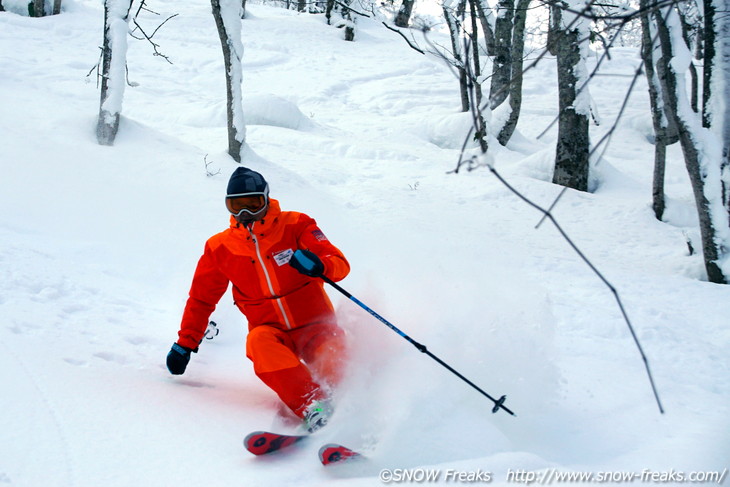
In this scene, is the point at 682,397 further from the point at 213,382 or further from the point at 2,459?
the point at 2,459

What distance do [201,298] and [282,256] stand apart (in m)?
0.66

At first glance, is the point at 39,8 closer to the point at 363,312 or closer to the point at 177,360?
the point at 177,360

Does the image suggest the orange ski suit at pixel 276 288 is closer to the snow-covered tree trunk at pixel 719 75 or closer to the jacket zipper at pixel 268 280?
the jacket zipper at pixel 268 280

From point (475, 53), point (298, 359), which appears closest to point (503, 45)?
point (475, 53)

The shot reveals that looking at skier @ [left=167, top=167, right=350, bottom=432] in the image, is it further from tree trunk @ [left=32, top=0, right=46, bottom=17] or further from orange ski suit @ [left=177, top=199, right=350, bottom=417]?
tree trunk @ [left=32, top=0, right=46, bottom=17]

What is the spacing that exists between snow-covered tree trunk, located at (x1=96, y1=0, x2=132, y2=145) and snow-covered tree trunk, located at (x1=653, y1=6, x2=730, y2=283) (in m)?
6.57

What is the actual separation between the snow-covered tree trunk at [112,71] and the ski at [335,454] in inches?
259

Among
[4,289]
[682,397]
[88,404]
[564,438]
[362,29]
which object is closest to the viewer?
[88,404]

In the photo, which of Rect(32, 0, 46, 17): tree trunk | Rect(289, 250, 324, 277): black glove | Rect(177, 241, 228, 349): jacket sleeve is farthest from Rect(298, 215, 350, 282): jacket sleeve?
Rect(32, 0, 46, 17): tree trunk

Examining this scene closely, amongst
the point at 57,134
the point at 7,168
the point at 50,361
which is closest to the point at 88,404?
the point at 50,361

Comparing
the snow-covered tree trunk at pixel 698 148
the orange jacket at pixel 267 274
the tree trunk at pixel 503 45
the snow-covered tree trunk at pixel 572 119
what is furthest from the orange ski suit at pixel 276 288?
the tree trunk at pixel 503 45

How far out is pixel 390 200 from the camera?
869 cm

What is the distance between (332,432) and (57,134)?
6627mm

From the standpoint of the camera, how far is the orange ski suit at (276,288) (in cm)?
366
